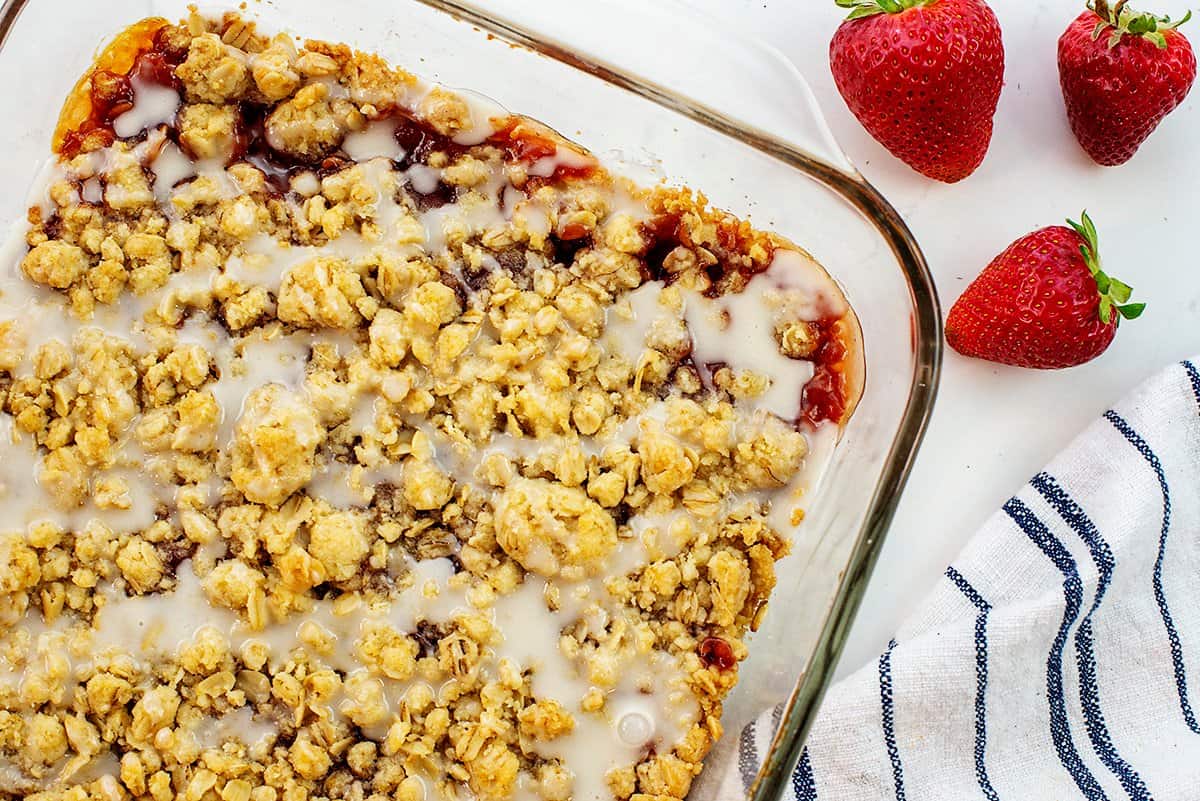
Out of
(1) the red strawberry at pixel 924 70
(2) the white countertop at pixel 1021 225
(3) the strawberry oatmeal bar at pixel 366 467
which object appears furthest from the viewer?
(2) the white countertop at pixel 1021 225

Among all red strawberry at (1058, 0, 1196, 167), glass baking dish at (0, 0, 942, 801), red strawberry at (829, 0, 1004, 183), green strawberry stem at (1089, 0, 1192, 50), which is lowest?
glass baking dish at (0, 0, 942, 801)

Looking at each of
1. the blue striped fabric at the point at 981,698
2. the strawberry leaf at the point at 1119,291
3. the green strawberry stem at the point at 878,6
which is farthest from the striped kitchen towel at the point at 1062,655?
the green strawberry stem at the point at 878,6

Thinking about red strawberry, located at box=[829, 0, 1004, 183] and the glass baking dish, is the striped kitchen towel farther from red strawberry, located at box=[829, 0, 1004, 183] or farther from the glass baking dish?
red strawberry, located at box=[829, 0, 1004, 183]

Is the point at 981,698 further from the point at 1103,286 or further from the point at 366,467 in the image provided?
the point at 366,467

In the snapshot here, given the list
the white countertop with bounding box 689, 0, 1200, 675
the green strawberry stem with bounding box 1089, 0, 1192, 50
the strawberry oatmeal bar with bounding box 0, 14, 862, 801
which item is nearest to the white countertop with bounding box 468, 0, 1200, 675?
the white countertop with bounding box 689, 0, 1200, 675

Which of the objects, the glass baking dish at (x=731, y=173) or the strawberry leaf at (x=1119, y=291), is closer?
the glass baking dish at (x=731, y=173)

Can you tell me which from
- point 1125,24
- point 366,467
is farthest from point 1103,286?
point 366,467

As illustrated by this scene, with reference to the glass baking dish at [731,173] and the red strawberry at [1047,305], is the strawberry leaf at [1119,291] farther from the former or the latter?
the glass baking dish at [731,173]
